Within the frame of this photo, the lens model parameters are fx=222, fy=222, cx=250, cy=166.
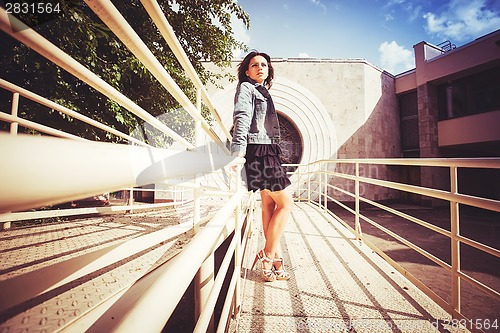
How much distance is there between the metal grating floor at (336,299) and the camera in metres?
1.54

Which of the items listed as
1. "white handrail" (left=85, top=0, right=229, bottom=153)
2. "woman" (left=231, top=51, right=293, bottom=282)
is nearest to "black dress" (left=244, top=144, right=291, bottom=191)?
"woman" (left=231, top=51, right=293, bottom=282)

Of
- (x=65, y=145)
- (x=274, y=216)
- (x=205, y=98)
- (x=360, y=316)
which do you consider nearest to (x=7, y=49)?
(x=205, y=98)

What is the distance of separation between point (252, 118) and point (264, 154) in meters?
0.35

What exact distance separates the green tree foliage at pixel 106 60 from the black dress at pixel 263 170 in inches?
133

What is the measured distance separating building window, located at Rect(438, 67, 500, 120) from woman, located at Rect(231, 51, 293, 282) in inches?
460

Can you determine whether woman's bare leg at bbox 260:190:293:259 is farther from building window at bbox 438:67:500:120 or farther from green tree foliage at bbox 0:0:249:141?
building window at bbox 438:67:500:120

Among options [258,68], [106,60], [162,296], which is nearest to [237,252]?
[162,296]

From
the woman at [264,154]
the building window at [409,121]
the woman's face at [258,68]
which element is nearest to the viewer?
the woman at [264,154]

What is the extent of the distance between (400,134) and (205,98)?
1274 cm

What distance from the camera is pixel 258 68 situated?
2092 mm

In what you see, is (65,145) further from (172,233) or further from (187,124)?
(187,124)

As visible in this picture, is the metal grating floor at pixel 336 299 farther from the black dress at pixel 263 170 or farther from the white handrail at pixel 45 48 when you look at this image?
the white handrail at pixel 45 48

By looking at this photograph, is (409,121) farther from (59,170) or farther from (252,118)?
(59,170)

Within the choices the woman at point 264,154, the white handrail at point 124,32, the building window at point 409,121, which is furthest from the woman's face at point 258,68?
the building window at point 409,121
